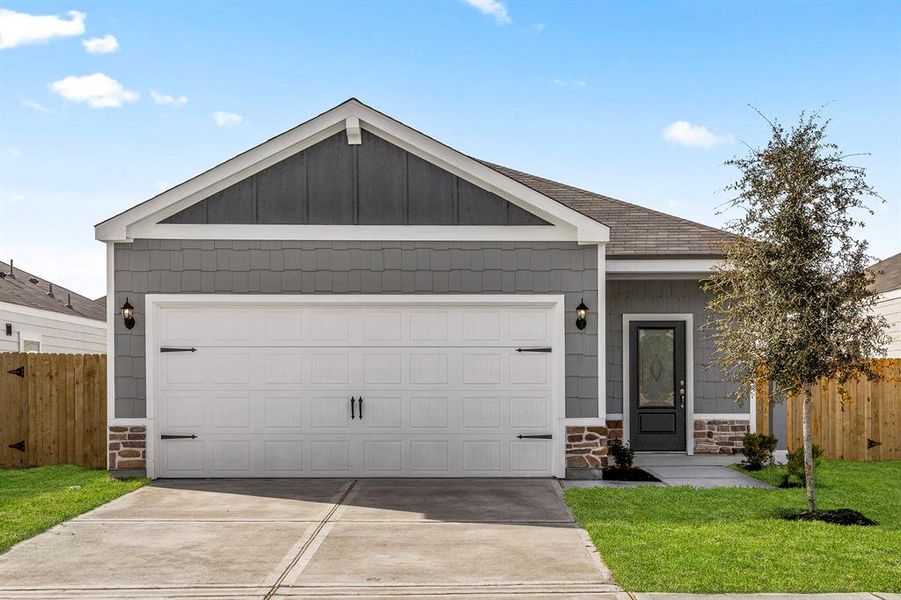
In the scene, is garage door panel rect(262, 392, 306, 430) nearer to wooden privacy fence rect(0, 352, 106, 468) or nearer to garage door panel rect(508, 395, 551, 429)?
garage door panel rect(508, 395, 551, 429)

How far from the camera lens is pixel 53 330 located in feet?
56.9

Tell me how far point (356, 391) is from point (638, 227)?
17.3ft

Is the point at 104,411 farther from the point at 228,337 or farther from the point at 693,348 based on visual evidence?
the point at 693,348

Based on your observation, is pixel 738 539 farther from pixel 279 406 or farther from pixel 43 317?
pixel 43 317

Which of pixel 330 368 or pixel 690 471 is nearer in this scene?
pixel 330 368

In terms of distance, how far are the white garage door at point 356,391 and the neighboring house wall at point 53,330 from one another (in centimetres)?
720

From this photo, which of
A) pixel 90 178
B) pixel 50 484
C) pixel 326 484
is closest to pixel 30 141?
pixel 90 178

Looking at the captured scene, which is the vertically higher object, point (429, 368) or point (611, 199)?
point (611, 199)

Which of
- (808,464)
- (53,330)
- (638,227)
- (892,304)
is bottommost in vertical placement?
(808,464)

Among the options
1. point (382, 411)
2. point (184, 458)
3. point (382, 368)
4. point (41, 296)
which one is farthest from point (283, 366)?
point (41, 296)

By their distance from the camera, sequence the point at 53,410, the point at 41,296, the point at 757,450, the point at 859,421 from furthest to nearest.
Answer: the point at 41,296 → the point at 859,421 → the point at 53,410 → the point at 757,450

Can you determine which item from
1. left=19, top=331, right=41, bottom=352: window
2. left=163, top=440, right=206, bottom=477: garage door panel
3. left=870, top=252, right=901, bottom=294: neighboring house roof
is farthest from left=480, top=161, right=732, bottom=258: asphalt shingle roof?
left=19, top=331, right=41, bottom=352: window

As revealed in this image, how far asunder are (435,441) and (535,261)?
8.67 ft

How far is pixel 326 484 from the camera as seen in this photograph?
376 inches
